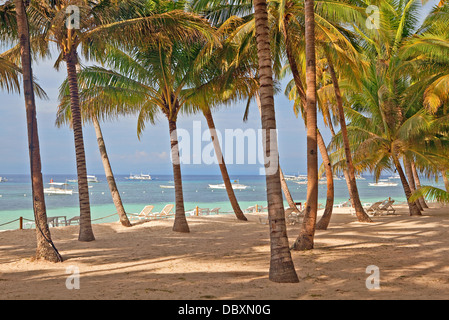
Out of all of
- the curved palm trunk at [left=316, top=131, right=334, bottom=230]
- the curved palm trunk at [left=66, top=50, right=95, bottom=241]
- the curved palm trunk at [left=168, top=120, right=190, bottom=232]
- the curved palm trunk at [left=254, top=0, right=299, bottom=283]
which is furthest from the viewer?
the curved palm trunk at [left=168, top=120, right=190, bottom=232]

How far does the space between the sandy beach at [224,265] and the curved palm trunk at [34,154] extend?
0.39 m

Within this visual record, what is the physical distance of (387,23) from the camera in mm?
18000

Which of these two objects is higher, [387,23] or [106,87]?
[387,23]

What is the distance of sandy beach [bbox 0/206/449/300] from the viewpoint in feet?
21.0

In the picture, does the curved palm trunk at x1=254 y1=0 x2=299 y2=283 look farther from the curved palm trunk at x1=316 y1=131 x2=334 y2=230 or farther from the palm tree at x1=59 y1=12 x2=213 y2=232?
the palm tree at x1=59 y1=12 x2=213 y2=232

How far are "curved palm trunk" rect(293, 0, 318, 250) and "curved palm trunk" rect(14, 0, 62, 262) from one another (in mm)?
5867

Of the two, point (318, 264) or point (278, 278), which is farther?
point (318, 264)

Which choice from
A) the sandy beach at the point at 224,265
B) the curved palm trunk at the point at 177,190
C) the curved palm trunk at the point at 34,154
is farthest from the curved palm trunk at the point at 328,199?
the curved palm trunk at the point at 34,154

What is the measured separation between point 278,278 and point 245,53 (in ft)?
29.3

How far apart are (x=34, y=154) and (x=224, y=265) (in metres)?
5.02

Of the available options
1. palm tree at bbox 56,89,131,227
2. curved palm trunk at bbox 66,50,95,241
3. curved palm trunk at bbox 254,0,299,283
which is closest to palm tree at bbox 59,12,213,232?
palm tree at bbox 56,89,131,227

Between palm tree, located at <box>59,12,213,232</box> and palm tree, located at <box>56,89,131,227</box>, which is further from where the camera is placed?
palm tree, located at <box>56,89,131,227</box>

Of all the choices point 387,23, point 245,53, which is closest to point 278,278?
point 245,53
